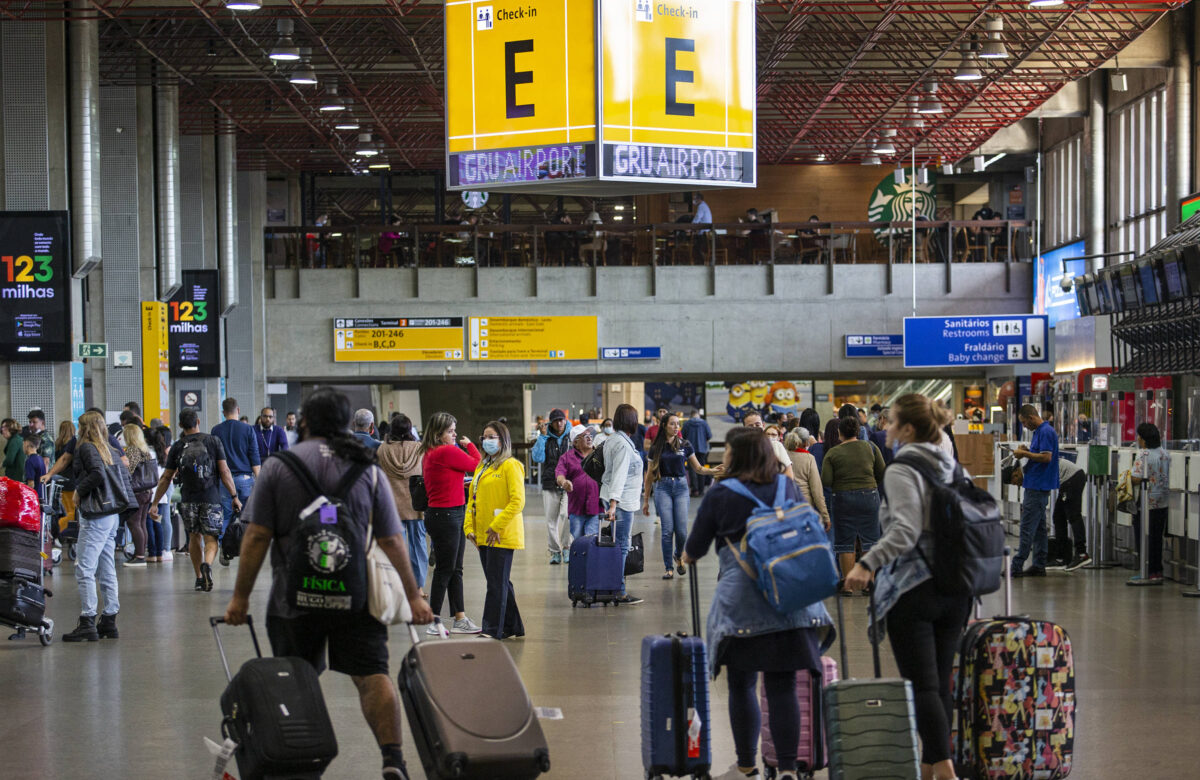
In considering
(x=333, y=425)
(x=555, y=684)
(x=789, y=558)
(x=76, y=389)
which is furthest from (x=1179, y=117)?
(x=333, y=425)

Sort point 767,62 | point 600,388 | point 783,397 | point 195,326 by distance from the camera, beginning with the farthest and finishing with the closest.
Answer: point 600,388, point 783,397, point 195,326, point 767,62

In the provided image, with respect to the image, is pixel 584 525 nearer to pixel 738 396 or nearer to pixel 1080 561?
pixel 1080 561

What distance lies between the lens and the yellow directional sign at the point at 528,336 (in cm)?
3228

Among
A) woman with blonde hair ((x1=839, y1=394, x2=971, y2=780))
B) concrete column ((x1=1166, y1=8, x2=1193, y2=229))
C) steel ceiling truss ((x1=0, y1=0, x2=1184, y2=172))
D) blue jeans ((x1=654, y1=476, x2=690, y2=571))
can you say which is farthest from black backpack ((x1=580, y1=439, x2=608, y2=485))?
concrete column ((x1=1166, y1=8, x2=1193, y2=229))

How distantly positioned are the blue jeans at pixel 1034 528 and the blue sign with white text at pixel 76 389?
12.4 m

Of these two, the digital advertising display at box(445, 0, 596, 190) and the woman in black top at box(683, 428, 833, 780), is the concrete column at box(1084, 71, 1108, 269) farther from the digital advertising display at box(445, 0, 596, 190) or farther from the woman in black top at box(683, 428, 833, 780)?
the woman in black top at box(683, 428, 833, 780)

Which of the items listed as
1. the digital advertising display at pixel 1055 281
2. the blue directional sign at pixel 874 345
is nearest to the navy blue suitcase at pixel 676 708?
the digital advertising display at pixel 1055 281

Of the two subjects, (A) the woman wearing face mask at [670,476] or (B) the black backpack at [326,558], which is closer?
(B) the black backpack at [326,558]

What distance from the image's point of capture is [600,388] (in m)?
39.2

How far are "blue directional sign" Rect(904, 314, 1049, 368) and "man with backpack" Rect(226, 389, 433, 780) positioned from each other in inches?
819

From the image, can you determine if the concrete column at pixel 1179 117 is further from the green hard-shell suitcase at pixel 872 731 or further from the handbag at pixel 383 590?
the handbag at pixel 383 590

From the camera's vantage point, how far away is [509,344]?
32406 mm

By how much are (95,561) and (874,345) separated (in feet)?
79.8

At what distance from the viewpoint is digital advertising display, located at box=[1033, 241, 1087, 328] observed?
1136 inches
